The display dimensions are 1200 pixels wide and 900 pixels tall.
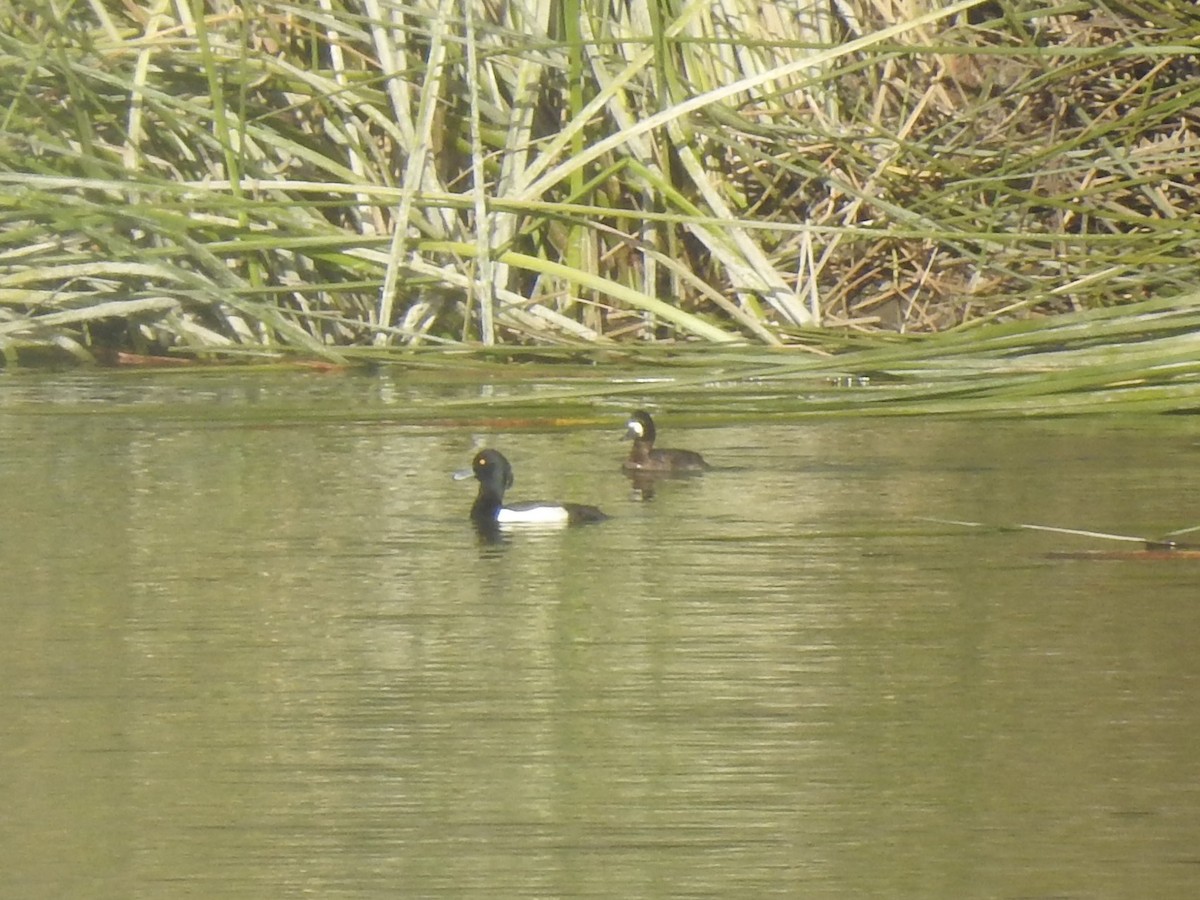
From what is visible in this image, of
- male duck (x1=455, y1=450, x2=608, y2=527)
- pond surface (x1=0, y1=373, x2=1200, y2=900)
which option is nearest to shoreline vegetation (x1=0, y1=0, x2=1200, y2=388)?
pond surface (x1=0, y1=373, x2=1200, y2=900)

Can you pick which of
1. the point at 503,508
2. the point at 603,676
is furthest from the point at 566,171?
the point at 603,676

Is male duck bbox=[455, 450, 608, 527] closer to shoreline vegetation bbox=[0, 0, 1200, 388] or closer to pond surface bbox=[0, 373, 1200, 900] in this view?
pond surface bbox=[0, 373, 1200, 900]

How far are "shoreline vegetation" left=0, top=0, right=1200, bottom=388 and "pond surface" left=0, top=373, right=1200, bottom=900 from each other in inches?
71.6

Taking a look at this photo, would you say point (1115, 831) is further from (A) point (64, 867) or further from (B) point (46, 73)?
(B) point (46, 73)

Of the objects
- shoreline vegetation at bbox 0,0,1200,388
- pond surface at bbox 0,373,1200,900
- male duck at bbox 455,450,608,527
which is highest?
shoreline vegetation at bbox 0,0,1200,388

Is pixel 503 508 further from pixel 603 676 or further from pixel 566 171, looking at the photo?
pixel 566 171

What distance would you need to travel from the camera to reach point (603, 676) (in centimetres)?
439

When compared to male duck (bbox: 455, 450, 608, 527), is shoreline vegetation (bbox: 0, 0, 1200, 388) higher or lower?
higher

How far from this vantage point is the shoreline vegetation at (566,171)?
29.4 feet

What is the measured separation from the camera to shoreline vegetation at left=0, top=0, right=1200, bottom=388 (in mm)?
8953

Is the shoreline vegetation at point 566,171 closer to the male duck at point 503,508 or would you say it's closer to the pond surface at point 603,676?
the pond surface at point 603,676

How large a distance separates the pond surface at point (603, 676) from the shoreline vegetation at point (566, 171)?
182 centimetres

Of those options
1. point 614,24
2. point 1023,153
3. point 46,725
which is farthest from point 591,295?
point 46,725

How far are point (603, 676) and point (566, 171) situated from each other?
15.7 ft
